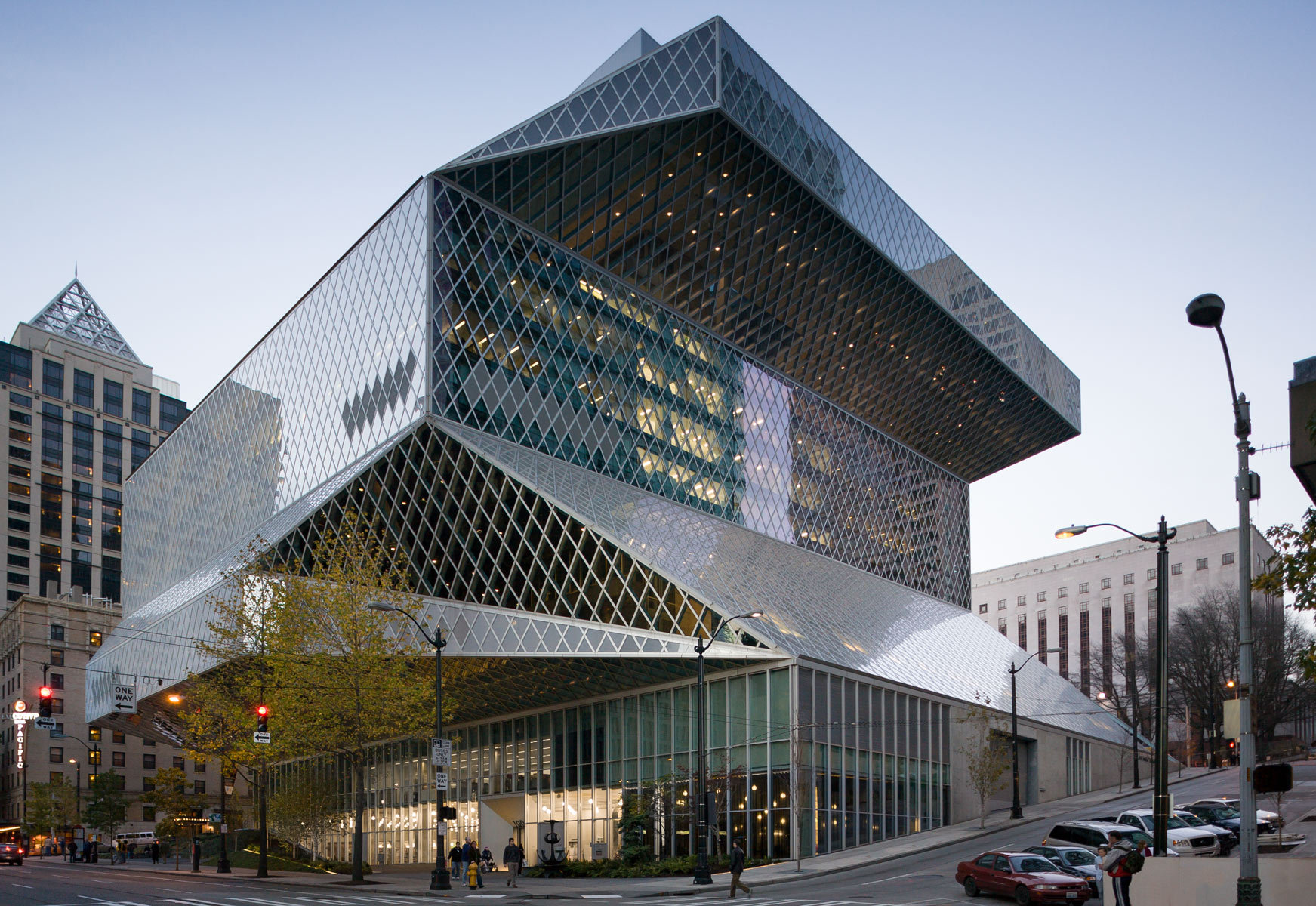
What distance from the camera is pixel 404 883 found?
140 feet

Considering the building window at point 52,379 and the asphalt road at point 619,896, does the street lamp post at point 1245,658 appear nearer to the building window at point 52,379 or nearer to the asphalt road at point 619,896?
the asphalt road at point 619,896

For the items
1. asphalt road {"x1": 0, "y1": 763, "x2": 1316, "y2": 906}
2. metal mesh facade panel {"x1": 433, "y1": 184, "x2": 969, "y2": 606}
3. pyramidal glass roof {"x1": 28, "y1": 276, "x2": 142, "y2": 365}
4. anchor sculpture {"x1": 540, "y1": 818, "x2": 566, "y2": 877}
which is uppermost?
pyramidal glass roof {"x1": 28, "y1": 276, "x2": 142, "y2": 365}

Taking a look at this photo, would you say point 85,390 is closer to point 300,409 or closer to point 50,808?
point 50,808

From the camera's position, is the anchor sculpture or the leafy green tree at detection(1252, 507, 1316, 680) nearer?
the leafy green tree at detection(1252, 507, 1316, 680)

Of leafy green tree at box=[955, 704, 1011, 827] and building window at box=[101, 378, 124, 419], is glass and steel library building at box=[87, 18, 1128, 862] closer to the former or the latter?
leafy green tree at box=[955, 704, 1011, 827]

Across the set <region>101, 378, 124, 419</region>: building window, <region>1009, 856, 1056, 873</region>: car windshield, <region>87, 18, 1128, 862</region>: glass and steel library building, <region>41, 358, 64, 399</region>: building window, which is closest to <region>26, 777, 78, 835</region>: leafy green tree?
<region>87, 18, 1128, 862</region>: glass and steel library building

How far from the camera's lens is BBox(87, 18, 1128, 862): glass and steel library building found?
46688mm

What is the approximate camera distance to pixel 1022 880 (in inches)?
1153

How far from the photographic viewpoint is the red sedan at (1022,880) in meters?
28.7

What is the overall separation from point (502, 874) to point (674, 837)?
9593 millimetres

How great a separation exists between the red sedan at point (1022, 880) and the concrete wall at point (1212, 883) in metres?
5.23

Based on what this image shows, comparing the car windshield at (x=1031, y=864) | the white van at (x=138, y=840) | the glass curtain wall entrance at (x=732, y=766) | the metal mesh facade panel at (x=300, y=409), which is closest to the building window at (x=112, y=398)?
the white van at (x=138, y=840)

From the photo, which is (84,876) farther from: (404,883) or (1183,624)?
(1183,624)

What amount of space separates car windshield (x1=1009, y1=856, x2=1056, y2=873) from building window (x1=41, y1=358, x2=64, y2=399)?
560 ft
